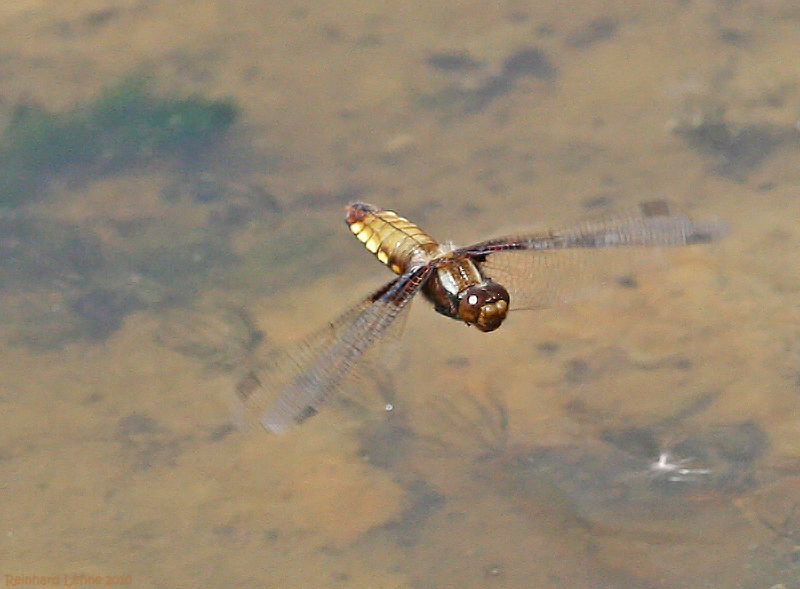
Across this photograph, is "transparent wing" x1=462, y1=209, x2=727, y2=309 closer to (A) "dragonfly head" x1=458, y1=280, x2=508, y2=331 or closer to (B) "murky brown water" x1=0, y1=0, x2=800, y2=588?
(B) "murky brown water" x1=0, y1=0, x2=800, y2=588

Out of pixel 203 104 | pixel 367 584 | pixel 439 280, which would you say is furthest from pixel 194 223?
pixel 367 584

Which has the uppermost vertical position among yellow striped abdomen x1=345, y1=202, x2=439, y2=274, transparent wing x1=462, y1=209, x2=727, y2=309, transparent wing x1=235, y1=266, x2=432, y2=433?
yellow striped abdomen x1=345, y1=202, x2=439, y2=274

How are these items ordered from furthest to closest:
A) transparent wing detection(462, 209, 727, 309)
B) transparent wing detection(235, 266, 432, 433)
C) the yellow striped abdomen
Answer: the yellow striped abdomen
transparent wing detection(462, 209, 727, 309)
transparent wing detection(235, 266, 432, 433)

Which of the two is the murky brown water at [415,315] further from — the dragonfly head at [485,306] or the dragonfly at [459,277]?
the dragonfly head at [485,306]

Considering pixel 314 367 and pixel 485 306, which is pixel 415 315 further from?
pixel 314 367

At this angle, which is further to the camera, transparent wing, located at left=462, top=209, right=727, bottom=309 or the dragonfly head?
transparent wing, located at left=462, top=209, right=727, bottom=309

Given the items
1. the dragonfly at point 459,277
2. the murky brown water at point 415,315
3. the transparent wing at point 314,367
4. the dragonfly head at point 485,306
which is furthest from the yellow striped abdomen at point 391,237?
the dragonfly head at point 485,306

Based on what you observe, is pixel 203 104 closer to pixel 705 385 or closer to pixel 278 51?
pixel 278 51

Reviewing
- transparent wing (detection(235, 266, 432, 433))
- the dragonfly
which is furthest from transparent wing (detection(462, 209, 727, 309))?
transparent wing (detection(235, 266, 432, 433))
